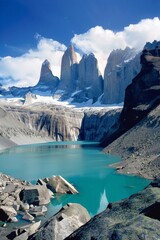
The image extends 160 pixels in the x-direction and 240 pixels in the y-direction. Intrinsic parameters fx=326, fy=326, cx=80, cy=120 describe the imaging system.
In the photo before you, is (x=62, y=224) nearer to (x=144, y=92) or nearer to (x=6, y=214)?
(x=6, y=214)

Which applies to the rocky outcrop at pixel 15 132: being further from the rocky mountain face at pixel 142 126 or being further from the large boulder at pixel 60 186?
the large boulder at pixel 60 186

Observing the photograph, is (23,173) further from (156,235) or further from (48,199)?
(156,235)

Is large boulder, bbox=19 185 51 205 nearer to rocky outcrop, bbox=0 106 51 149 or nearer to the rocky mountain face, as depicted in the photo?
the rocky mountain face

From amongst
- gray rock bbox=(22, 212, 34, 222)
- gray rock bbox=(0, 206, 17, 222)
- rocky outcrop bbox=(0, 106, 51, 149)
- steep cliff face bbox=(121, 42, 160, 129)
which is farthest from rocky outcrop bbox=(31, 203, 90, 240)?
rocky outcrop bbox=(0, 106, 51, 149)

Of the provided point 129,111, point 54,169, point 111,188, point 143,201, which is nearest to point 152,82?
point 129,111

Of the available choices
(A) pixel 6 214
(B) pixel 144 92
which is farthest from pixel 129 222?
(B) pixel 144 92

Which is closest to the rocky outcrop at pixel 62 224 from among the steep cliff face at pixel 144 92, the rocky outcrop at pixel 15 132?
the steep cliff face at pixel 144 92
